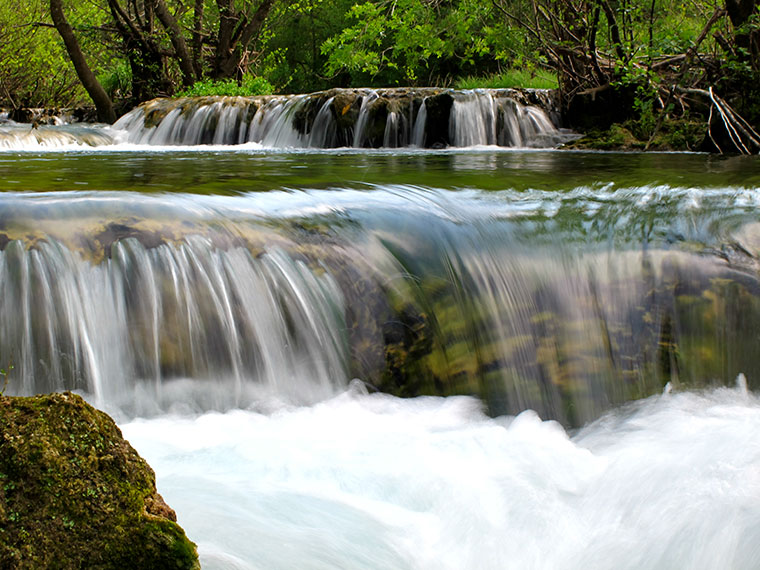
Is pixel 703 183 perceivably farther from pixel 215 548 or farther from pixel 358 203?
pixel 215 548

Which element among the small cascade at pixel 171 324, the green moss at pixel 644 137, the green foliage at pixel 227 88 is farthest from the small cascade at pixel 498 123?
the small cascade at pixel 171 324

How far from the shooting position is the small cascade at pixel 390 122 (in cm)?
1136

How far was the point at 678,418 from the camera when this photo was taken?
10.2 feet

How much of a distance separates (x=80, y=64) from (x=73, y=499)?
55.7 ft

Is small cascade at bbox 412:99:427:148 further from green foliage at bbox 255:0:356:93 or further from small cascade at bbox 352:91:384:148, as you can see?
green foliage at bbox 255:0:356:93

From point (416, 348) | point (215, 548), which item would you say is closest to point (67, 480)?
point (215, 548)

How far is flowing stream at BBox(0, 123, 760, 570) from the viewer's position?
7.50 ft

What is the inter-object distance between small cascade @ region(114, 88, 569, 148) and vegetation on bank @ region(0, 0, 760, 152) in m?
0.55

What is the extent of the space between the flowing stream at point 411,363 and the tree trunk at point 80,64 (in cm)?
Result: 1364

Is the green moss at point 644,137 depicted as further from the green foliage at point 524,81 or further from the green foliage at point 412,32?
the green foliage at point 524,81

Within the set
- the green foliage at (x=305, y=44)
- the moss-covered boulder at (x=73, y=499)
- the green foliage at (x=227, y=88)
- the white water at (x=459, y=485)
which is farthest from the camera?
the green foliage at (x=305, y=44)

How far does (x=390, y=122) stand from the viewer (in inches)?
459

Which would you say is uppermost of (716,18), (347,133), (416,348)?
(716,18)

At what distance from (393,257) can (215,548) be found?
1871 mm
